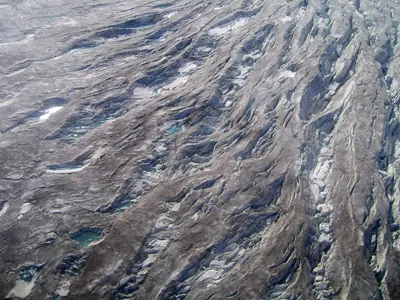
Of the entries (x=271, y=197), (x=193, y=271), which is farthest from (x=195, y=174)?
(x=193, y=271)

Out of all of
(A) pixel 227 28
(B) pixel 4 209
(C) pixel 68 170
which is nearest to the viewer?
(B) pixel 4 209

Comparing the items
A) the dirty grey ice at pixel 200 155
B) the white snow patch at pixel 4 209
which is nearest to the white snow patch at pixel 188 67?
the dirty grey ice at pixel 200 155

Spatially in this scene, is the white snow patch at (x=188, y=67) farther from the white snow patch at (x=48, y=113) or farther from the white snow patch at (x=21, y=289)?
the white snow patch at (x=21, y=289)

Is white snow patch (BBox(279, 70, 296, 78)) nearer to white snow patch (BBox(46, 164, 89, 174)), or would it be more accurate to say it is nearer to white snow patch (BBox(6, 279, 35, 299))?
white snow patch (BBox(46, 164, 89, 174))

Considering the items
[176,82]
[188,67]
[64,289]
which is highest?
[188,67]

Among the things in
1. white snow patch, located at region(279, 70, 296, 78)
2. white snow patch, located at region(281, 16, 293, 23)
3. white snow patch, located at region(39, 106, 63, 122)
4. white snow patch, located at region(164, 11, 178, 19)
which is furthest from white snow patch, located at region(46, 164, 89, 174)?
white snow patch, located at region(281, 16, 293, 23)

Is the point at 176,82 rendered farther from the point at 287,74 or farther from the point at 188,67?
the point at 287,74

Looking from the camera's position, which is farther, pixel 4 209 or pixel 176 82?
pixel 176 82

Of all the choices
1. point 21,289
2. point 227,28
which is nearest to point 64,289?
point 21,289
